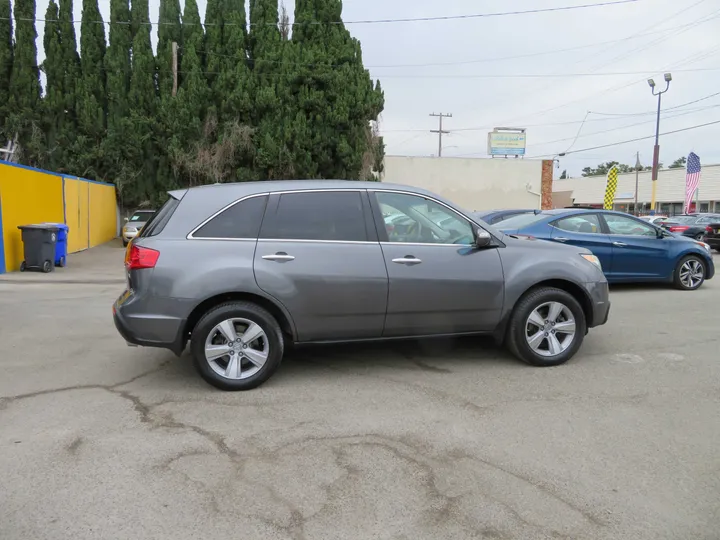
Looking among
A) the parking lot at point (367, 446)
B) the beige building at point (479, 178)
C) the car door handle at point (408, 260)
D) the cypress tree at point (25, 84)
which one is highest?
the cypress tree at point (25, 84)

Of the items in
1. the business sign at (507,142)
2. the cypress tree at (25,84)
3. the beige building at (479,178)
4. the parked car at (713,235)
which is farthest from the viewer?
the business sign at (507,142)

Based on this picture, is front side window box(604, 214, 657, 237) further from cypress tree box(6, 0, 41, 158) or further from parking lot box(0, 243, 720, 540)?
cypress tree box(6, 0, 41, 158)

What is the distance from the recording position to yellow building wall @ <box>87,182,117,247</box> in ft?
65.1

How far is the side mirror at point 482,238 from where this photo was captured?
5023mm

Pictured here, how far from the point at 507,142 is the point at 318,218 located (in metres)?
45.2

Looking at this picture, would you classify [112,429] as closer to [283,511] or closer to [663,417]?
[283,511]

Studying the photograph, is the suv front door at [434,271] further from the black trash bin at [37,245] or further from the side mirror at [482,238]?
the black trash bin at [37,245]

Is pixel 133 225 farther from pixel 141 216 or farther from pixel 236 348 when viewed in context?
pixel 236 348

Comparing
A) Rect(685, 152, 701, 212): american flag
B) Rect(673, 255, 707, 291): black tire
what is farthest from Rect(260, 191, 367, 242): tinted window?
Rect(685, 152, 701, 212): american flag

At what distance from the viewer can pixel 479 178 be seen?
36719 millimetres

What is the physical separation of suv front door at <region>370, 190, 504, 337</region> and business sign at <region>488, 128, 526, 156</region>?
44.2 meters

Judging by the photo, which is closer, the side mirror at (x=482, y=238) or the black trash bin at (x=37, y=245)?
the side mirror at (x=482, y=238)

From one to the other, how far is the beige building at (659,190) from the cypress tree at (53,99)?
5455cm

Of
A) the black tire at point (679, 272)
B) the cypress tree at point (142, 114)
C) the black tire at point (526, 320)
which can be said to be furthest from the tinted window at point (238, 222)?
the cypress tree at point (142, 114)
